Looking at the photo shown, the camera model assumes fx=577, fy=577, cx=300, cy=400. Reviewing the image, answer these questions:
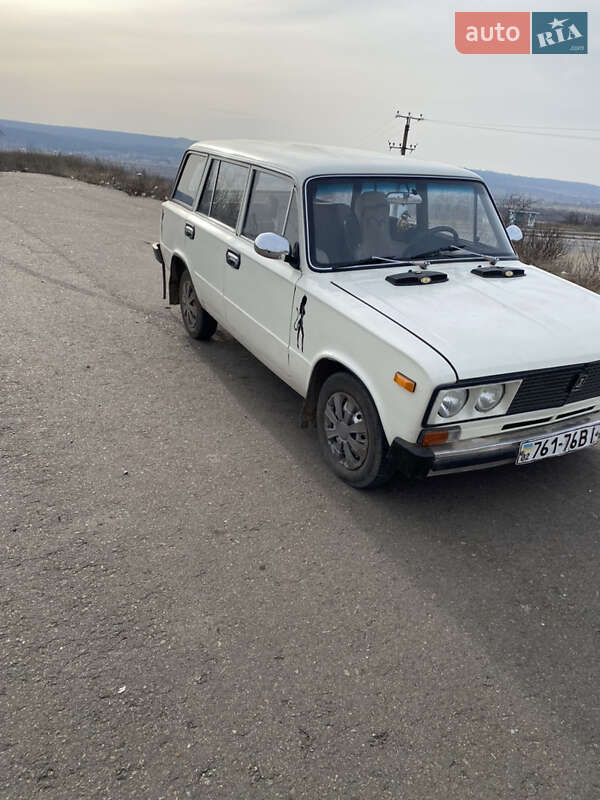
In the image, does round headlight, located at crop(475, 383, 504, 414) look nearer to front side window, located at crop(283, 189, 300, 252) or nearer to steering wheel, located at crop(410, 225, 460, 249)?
steering wheel, located at crop(410, 225, 460, 249)

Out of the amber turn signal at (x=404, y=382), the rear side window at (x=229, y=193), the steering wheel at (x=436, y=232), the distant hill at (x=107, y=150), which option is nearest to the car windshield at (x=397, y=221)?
the steering wheel at (x=436, y=232)

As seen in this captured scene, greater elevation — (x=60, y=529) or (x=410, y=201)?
(x=410, y=201)

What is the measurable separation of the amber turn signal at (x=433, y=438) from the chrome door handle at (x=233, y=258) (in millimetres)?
Answer: 2388

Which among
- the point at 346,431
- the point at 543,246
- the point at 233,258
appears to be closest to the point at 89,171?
the point at 543,246

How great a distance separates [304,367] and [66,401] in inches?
81.0

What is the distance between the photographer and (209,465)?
397cm

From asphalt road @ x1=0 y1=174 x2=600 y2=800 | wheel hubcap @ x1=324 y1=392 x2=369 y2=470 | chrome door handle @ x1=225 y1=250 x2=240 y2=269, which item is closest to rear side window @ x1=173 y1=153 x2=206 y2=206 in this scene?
chrome door handle @ x1=225 y1=250 x2=240 y2=269

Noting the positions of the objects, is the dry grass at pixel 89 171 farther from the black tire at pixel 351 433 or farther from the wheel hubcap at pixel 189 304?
the black tire at pixel 351 433

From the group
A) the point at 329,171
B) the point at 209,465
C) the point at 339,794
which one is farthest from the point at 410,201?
the point at 339,794

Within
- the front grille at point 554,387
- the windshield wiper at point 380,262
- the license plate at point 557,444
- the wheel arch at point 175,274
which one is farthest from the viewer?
the wheel arch at point 175,274

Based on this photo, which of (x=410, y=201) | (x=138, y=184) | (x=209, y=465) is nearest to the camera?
(x=209, y=465)

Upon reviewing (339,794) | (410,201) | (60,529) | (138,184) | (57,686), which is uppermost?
(138,184)

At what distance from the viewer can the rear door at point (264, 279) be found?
4.14 m

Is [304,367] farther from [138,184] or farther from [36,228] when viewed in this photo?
[138,184]
